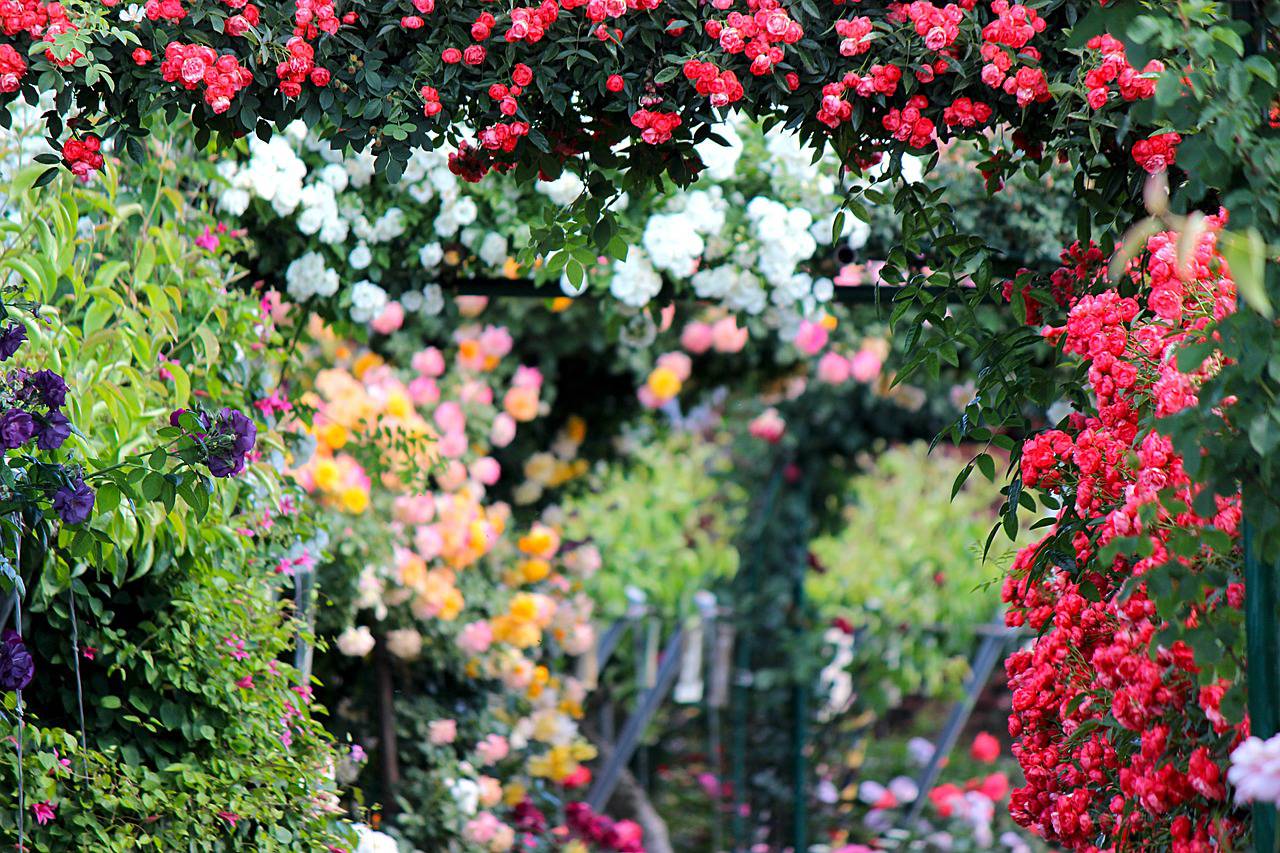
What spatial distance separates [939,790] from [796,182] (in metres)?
2.67

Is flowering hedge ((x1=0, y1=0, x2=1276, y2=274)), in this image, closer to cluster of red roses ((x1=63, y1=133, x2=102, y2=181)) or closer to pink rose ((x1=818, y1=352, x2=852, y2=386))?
cluster of red roses ((x1=63, y1=133, x2=102, y2=181))

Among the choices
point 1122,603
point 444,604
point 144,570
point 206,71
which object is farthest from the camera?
point 444,604

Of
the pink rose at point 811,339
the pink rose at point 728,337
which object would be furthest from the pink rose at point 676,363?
the pink rose at point 811,339

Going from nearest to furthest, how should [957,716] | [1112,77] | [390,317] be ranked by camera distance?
1. [1112,77]
2. [390,317]
3. [957,716]

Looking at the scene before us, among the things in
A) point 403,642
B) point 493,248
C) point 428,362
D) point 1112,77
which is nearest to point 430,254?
point 493,248

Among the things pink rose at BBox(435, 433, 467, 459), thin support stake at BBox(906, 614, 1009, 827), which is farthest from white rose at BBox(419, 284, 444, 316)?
thin support stake at BBox(906, 614, 1009, 827)

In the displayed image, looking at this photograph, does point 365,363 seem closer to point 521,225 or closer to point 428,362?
point 428,362

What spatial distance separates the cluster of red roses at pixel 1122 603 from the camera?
1.36 metres

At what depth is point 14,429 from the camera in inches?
62.6

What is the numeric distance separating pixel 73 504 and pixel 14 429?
109mm

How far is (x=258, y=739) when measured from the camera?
7.06 ft

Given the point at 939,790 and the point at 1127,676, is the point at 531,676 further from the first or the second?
the point at 1127,676

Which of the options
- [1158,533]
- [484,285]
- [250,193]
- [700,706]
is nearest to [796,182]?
[484,285]

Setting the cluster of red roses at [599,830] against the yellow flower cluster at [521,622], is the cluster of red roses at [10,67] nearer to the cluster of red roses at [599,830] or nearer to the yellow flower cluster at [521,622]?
the yellow flower cluster at [521,622]
